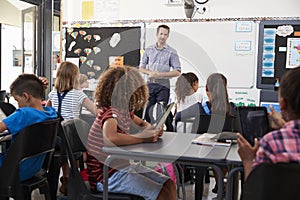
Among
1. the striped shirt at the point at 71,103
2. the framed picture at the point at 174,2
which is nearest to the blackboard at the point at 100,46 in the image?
the framed picture at the point at 174,2

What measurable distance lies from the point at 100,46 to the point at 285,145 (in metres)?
4.73

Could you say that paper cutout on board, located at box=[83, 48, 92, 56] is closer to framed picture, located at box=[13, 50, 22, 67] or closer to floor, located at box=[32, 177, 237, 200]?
framed picture, located at box=[13, 50, 22, 67]

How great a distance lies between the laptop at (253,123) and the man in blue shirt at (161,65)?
2.49 m

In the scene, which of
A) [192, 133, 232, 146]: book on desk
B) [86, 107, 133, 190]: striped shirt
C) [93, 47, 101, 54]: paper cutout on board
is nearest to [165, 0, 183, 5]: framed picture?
[93, 47, 101, 54]: paper cutout on board

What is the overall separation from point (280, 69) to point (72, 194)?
3.67 m

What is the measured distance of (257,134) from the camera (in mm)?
2412

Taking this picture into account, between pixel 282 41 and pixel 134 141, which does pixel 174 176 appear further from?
pixel 282 41

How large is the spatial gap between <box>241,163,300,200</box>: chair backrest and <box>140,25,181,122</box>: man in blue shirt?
139 inches

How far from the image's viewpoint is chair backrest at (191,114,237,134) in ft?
9.96

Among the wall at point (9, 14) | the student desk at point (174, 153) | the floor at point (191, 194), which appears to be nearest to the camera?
the student desk at point (174, 153)

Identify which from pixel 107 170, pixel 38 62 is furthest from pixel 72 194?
pixel 38 62

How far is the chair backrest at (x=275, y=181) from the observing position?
4.28 ft

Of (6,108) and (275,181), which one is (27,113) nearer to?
(6,108)

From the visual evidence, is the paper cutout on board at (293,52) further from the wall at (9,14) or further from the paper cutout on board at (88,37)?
the wall at (9,14)
